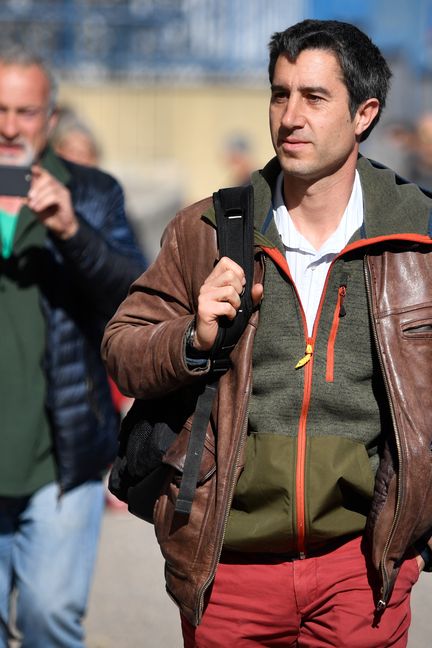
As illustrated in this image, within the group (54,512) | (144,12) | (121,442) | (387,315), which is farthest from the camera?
(144,12)

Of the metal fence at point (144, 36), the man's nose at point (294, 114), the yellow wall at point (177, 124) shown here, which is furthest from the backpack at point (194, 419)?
the metal fence at point (144, 36)

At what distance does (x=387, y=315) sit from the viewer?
305 centimetres

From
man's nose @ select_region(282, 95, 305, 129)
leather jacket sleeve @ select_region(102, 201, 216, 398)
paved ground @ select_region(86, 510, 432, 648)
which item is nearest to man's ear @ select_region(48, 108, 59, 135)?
leather jacket sleeve @ select_region(102, 201, 216, 398)

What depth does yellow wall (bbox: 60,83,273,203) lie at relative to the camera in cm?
1611

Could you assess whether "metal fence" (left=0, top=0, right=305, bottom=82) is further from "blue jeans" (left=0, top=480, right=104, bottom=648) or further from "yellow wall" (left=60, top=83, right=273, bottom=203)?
"blue jeans" (left=0, top=480, right=104, bottom=648)

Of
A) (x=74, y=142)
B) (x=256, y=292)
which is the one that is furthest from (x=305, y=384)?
(x=74, y=142)

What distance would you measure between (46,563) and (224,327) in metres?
1.43

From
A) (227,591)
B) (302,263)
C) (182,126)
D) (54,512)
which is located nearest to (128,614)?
(54,512)

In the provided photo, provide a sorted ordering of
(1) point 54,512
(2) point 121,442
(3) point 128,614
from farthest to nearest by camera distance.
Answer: (3) point 128,614 → (1) point 54,512 → (2) point 121,442

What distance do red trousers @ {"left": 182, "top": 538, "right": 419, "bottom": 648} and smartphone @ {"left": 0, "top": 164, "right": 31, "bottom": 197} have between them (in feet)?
4.66

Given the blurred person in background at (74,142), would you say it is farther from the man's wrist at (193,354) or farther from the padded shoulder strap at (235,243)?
the man's wrist at (193,354)

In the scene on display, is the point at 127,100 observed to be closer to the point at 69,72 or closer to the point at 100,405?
the point at 69,72

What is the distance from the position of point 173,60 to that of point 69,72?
1.40 metres

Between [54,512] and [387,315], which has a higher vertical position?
[387,315]
